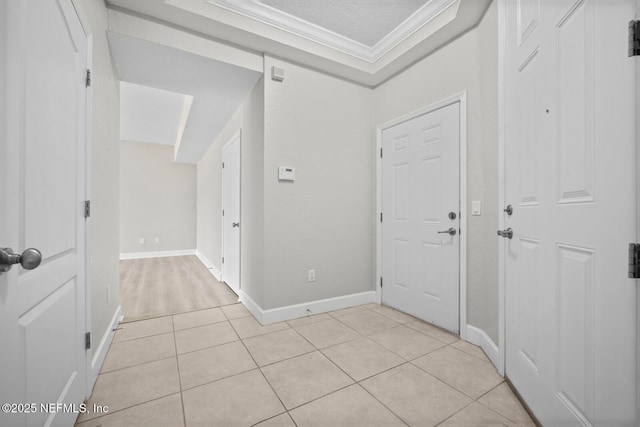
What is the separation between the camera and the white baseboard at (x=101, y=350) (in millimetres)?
1587

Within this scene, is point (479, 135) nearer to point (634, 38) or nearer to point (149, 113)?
point (634, 38)

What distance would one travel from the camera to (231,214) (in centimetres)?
385

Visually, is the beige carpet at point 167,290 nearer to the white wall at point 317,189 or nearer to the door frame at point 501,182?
the white wall at point 317,189

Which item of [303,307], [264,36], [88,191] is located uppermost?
[264,36]

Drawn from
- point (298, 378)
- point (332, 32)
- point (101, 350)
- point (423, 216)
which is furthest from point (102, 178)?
point (423, 216)

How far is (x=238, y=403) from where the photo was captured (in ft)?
4.81

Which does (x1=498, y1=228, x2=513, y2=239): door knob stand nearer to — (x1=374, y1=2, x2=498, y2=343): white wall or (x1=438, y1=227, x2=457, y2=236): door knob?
(x1=374, y1=2, x2=498, y2=343): white wall

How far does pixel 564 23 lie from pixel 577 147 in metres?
0.56

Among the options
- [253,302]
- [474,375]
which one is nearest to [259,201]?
[253,302]

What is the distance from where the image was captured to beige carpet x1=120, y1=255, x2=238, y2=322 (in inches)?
118

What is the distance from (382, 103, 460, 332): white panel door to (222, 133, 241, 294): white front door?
187 centimetres

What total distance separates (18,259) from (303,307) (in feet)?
7.55

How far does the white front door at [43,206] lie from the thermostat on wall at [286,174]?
149cm

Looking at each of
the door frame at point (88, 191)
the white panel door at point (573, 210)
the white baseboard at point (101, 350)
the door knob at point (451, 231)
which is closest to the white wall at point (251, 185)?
the white baseboard at point (101, 350)
